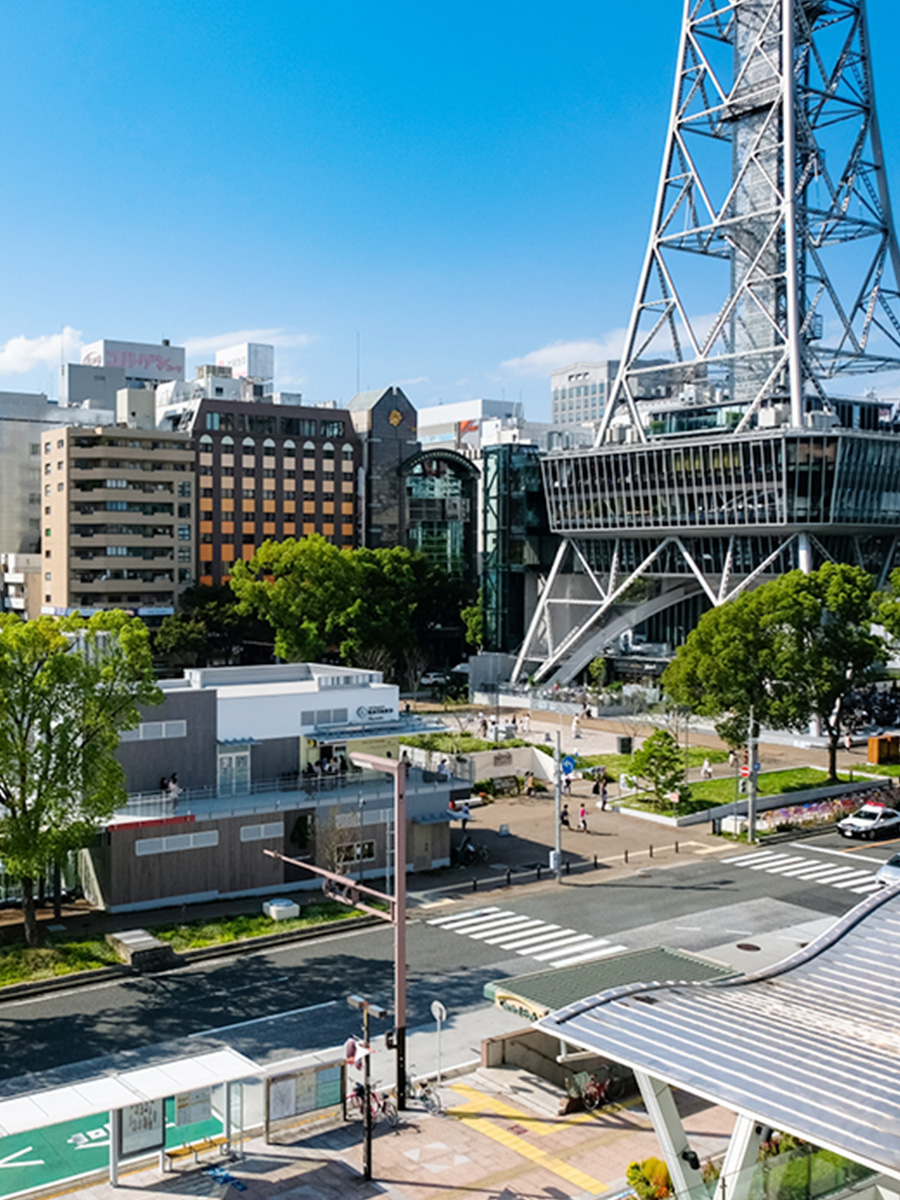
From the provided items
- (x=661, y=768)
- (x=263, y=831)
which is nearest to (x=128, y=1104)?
(x=263, y=831)

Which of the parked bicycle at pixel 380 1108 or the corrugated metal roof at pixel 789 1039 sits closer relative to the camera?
the corrugated metal roof at pixel 789 1039

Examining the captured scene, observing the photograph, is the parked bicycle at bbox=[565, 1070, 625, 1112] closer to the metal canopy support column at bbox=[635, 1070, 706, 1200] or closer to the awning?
the awning

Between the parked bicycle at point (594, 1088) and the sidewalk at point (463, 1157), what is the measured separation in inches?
13.8

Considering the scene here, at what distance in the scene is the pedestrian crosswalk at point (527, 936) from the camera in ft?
126

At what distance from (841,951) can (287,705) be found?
27.8 metres

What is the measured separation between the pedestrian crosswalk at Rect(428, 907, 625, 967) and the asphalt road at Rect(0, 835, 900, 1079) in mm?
137

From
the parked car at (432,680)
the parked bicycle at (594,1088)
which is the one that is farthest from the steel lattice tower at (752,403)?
the parked bicycle at (594,1088)

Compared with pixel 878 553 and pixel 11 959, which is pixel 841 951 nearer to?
pixel 11 959

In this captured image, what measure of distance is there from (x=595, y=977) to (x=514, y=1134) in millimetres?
5024

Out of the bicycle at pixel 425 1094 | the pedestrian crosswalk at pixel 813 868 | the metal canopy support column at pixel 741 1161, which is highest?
the metal canopy support column at pixel 741 1161

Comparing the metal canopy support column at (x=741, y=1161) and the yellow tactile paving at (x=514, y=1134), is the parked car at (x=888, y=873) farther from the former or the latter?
the metal canopy support column at (x=741, y=1161)

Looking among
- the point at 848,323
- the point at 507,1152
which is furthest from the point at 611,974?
the point at 848,323

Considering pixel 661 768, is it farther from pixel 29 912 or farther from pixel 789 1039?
pixel 789 1039

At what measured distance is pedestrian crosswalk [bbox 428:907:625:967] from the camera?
3831 centimetres
